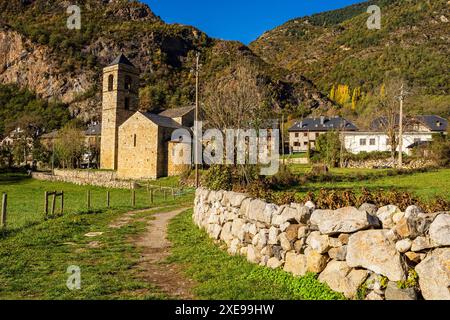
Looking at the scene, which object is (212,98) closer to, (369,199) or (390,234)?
(369,199)

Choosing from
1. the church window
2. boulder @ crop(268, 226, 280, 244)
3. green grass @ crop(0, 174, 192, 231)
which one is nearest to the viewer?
boulder @ crop(268, 226, 280, 244)

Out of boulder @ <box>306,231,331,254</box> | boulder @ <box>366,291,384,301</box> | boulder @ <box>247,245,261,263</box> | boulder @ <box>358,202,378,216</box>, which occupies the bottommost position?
boulder @ <box>247,245,261,263</box>

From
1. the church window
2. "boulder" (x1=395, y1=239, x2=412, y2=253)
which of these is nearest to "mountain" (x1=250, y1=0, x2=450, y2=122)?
the church window

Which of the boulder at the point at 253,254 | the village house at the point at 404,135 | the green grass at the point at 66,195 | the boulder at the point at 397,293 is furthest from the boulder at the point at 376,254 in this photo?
the village house at the point at 404,135

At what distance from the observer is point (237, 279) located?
6594 mm

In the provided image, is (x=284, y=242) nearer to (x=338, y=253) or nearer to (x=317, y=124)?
(x=338, y=253)

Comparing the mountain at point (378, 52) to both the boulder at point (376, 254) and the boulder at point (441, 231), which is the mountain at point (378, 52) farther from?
the boulder at point (441, 231)

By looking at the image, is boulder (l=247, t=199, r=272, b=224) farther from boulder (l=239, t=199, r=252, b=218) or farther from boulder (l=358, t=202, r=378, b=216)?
boulder (l=358, t=202, r=378, b=216)

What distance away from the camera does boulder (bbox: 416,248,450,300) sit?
14.2 ft

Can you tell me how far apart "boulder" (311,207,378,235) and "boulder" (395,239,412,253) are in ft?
1.56

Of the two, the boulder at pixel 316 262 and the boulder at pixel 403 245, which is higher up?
the boulder at pixel 403 245

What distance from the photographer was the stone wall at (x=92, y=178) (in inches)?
1549

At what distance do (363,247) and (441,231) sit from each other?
1.02 m

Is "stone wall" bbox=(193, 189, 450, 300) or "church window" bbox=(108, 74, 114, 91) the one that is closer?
"stone wall" bbox=(193, 189, 450, 300)
